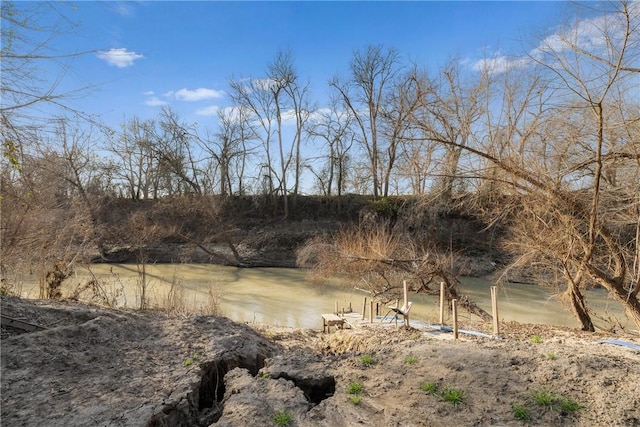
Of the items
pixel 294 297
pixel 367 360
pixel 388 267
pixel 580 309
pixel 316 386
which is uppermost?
pixel 388 267

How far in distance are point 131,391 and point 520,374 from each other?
4.43 metres

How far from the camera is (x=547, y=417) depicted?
3.93 m

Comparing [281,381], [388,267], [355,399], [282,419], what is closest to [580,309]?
[388,267]

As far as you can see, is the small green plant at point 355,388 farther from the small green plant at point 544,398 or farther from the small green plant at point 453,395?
the small green plant at point 544,398

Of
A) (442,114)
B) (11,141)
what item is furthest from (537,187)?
(11,141)

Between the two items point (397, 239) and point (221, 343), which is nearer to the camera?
point (221, 343)

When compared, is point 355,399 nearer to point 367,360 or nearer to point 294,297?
point 367,360

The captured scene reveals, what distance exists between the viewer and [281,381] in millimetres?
4855

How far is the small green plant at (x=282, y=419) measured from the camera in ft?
13.0

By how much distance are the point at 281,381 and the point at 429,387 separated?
1.72 meters

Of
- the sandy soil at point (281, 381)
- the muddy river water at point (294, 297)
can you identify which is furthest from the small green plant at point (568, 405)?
the muddy river water at point (294, 297)

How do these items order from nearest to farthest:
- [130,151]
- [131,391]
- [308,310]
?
[131,391], [308,310], [130,151]

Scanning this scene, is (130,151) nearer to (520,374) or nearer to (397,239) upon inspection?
(397,239)

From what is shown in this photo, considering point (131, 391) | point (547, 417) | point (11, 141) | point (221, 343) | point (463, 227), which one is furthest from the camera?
point (463, 227)
